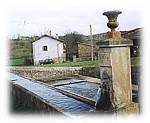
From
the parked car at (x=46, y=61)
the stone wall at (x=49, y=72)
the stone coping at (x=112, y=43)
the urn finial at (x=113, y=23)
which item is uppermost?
the urn finial at (x=113, y=23)

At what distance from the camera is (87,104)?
16.8ft

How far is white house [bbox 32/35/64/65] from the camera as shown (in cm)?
Answer: 2766

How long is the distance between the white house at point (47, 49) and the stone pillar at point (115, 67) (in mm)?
23994

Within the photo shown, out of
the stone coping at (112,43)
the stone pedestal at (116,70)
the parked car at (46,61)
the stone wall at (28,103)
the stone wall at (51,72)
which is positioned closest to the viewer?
the stone pedestal at (116,70)

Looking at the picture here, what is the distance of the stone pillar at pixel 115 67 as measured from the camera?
3.80m

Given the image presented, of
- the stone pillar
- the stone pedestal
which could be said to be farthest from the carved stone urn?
the stone pedestal

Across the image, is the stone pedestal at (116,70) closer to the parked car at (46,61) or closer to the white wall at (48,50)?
the parked car at (46,61)

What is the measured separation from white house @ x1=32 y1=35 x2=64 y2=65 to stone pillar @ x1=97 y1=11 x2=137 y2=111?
945 inches

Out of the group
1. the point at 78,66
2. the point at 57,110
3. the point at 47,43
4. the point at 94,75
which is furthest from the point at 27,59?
the point at 57,110

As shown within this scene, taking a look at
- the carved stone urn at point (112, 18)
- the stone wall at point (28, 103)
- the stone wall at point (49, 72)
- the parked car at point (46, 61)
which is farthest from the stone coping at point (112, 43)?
the parked car at point (46, 61)

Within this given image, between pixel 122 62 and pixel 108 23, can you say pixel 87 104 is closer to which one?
pixel 122 62

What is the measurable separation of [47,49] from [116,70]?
24504 millimetres

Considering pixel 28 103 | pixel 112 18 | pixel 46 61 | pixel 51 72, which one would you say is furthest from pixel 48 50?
pixel 112 18

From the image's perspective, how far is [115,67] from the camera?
3871mm
